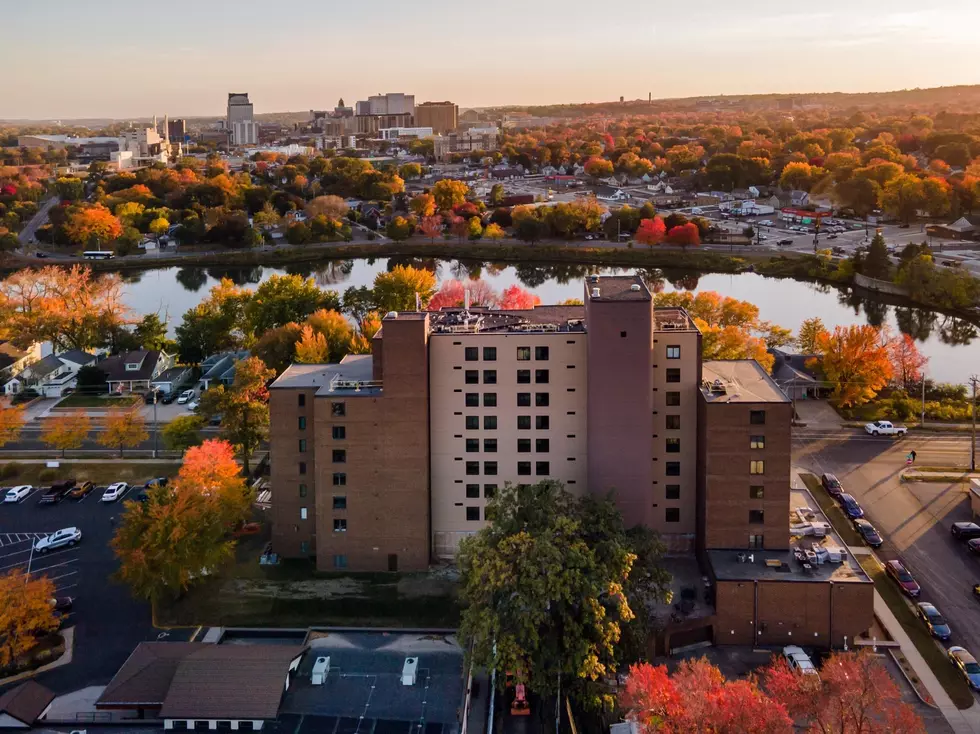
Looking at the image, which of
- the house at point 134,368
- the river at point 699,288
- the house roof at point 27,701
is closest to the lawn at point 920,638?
the house roof at point 27,701

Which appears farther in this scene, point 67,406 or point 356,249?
point 356,249

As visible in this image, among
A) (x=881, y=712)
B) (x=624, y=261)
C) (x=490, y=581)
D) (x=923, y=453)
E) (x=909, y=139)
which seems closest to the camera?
(x=881, y=712)

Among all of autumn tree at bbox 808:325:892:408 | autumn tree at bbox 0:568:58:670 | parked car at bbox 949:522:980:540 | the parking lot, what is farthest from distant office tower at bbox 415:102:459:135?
autumn tree at bbox 0:568:58:670

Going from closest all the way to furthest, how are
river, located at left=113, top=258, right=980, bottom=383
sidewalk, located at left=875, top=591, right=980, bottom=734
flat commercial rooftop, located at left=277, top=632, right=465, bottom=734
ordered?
sidewalk, located at left=875, top=591, right=980, bottom=734 < flat commercial rooftop, located at left=277, top=632, right=465, bottom=734 < river, located at left=113, top=258, right=980, bottom=383

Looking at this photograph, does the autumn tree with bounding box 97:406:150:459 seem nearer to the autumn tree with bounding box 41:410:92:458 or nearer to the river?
the autumn tree with bounding box 41:410:92:458

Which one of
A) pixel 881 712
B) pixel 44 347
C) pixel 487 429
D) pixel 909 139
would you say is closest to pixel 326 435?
pixel 487 429

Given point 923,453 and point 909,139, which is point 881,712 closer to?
point 923,453

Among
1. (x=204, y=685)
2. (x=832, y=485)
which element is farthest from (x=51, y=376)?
(x=832, y=485)
